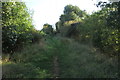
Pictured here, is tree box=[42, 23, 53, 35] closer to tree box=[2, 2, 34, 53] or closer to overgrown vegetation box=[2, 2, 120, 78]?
overgrown vegetation box=[2, 2, 120, 78]

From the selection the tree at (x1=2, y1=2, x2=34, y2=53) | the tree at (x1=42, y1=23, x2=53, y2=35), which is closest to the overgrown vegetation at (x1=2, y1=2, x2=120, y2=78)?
the tree at (x1=2, y1=2, x2=34, y2=53)

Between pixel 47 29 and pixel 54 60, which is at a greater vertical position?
pixel 47 29

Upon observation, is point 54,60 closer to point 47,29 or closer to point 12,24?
point 12,24

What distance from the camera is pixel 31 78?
561 centimetres

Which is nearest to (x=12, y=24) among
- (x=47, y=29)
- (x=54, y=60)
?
(x=54, y=60)

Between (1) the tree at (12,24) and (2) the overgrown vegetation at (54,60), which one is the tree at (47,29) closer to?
(2) the overgrown vegetation at (54,60)

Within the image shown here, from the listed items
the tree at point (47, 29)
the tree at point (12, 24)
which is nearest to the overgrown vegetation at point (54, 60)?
the tree at point (12, 24)

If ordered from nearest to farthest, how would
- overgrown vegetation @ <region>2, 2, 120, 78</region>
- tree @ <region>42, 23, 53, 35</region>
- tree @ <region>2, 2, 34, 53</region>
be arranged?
overgrown vegetation @ <region>2, 2, 120, 78</region>, tree @ <region>2, 2, 34, 53</region>, tree @ <region>42, 23, 53, 35</region>

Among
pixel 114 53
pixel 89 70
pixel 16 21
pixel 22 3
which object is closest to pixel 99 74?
pixel 89 70

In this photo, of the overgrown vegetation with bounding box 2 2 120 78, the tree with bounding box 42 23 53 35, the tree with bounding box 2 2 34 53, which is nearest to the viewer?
the overgrown vegetation with bounding box 2 2 120 78

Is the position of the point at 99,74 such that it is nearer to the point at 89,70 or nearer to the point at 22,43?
the point at 89,70

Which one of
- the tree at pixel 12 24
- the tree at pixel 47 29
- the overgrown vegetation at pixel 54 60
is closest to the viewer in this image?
the overgrown vegetation at pixel 54 60

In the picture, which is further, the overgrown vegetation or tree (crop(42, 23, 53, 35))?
tree (crop(42, 23, 53, 35))

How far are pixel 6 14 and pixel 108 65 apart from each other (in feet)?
20.4
